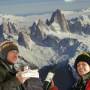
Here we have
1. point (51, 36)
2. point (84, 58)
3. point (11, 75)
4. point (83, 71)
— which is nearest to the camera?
point (11, 75)

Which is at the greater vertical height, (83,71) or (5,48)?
(5,48)

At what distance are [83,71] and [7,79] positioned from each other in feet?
3.91

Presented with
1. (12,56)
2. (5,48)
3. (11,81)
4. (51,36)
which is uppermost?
(5,48)

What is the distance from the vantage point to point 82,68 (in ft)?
19.9

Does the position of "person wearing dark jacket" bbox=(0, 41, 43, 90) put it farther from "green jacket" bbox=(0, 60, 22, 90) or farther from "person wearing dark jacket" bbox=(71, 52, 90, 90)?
"person wearing dark jacket" bbox=(71, 52, 90, 90)

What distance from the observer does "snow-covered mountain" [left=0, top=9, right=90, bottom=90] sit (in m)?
117

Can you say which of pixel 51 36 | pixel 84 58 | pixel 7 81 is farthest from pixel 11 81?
pixel 51 36

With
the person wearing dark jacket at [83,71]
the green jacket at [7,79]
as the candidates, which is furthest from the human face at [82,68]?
the green jacket at [7,79]

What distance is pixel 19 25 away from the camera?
4695 inches

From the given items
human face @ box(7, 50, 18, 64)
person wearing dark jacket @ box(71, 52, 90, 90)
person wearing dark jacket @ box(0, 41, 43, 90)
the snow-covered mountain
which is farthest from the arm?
the snow-covered mountain

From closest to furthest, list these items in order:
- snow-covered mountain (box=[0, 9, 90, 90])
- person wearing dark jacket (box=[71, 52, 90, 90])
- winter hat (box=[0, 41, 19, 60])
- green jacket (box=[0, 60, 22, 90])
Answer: green jacket (box=[0, 60, 22, 90]) → person wearing dark jacket (box=[71, 52, 90, 90]) → winter hat (box=[0, 41, 19, 60]) → snow-covered mountain (box=[0, 9, 90, 90])

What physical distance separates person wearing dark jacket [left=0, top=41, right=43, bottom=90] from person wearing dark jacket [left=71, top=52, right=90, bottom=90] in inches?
24.3

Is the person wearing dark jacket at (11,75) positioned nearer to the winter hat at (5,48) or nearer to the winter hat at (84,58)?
the winter hat at (5,48)

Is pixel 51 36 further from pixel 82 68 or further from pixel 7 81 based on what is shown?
pixel 7 81
